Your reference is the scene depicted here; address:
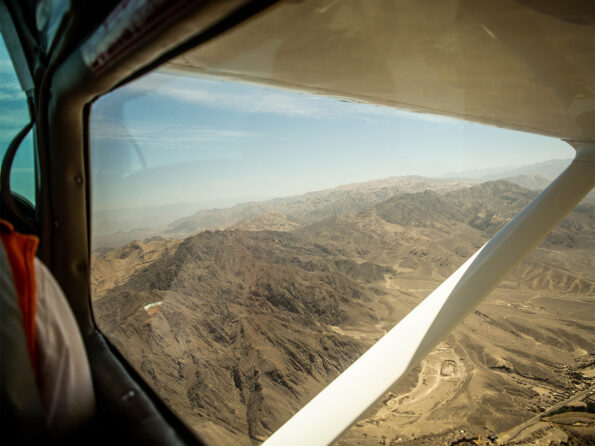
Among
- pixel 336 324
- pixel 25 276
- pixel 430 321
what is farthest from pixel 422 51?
pixel 336 324

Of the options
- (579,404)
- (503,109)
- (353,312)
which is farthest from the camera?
(353,312)

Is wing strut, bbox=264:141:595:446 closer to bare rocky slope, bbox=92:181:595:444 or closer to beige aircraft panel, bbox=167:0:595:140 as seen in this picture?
beige aircraft panel, bbox=167:0:595:140

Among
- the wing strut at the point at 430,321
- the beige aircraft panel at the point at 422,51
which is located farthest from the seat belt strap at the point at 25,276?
the wing strut at the point at 430,321

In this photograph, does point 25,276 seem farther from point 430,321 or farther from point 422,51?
point 430,321

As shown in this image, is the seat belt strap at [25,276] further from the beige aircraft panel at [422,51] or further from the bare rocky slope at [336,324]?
the bare rocky slope at [336,324]

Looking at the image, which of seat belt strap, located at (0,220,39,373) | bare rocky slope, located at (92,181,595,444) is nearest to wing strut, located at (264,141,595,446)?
bare rocky slope, located at (92,181,595,444)

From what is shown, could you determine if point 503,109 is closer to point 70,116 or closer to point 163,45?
point 163,45

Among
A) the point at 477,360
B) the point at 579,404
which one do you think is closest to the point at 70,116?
the point at 579,404
